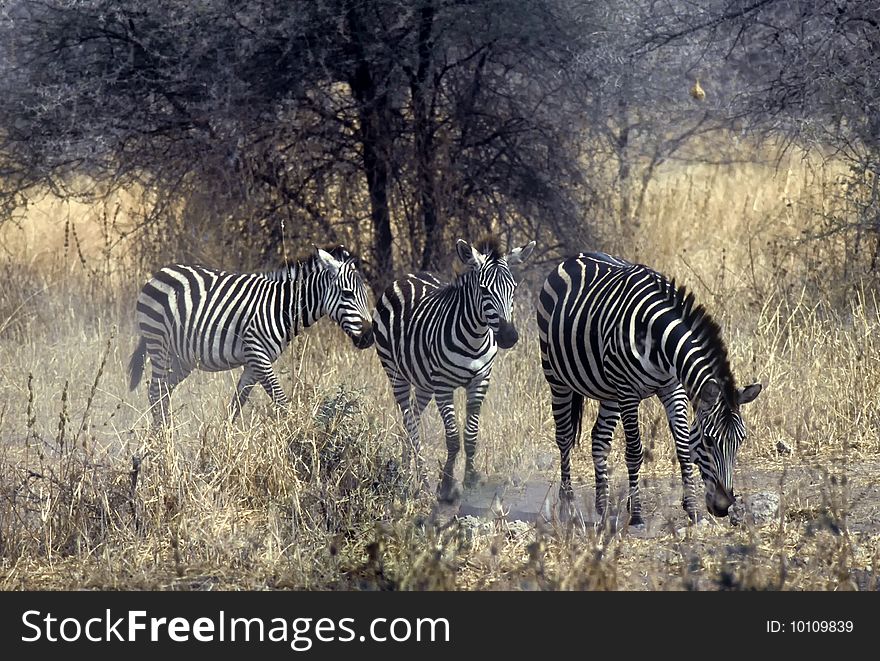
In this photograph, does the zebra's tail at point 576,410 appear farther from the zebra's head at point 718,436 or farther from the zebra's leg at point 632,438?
the zebra's head at point 718,436

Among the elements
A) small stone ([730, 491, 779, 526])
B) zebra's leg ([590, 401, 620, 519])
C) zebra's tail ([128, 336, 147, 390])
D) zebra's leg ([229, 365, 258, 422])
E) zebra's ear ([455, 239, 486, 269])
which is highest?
zebra's ear ([455, 239, 486, 269])

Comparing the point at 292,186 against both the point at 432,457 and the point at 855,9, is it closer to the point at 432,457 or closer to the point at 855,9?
the point at 432,457

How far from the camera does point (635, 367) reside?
620cm

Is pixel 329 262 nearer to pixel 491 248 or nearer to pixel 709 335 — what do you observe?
pixel 491 248

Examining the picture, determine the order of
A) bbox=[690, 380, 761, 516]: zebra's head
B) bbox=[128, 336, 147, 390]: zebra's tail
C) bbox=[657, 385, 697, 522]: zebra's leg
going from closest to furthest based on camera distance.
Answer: bbox=[690, 380, 761, 516]: zebra's head
bbox=[657, 385, 697, 522]: zebra's leg
bbox=[128, 336, 147, 390]: zebra's tail

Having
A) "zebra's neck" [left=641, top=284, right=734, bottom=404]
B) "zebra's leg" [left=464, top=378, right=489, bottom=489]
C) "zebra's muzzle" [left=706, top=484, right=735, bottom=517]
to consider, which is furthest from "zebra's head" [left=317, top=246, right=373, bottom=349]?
"zebra's muzzle" [left=706, top=484, right=735, bottom=517]

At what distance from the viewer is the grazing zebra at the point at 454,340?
23.6 ft

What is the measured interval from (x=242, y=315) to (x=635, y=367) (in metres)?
3.04

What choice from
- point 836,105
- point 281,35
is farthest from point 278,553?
point 836,105

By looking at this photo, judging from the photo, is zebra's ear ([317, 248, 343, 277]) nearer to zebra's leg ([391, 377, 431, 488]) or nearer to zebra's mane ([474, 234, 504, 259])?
zebra's leg ([391, 377, 431, 488])

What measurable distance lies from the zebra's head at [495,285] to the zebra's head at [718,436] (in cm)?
157

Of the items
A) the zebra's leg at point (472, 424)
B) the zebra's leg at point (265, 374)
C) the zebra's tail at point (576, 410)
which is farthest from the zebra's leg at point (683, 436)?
the zebra's leg at point (265, 374)

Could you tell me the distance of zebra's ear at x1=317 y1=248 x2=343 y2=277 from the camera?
8.09 meters

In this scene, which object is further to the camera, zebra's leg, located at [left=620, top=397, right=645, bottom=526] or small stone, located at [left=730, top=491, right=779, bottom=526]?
zebra's leg, located at [left=620, top=397, right=645, bottom=526]
